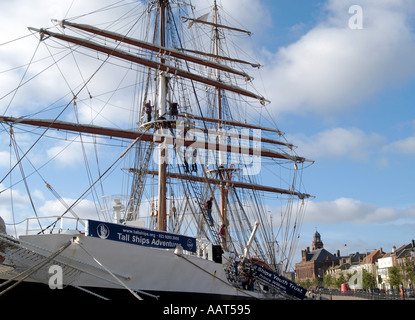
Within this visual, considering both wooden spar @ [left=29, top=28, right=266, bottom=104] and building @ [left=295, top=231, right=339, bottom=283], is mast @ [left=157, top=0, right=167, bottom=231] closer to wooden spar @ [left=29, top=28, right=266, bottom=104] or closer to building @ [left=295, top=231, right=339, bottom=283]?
wooden spar @ [left=29, top=28, right=266, bottom=104]

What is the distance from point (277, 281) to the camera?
2367 centimetres

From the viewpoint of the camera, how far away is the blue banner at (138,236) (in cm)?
1653

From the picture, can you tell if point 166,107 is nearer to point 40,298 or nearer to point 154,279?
point 154,279

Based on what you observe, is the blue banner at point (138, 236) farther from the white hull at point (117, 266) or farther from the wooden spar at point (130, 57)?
the wooden spar at point (130, 57)

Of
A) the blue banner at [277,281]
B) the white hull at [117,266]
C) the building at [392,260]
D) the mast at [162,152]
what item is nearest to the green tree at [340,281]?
the building at [392,260]

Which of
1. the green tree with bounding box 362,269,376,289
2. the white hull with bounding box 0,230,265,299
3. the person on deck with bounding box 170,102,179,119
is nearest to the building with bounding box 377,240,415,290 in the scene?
the green tree with bounding box 362,269,376,289

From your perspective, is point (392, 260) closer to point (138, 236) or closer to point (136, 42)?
point (136, 42)

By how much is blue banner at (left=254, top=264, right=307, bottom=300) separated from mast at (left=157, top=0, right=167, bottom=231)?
5.41 metres

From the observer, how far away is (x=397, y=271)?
2466 inches

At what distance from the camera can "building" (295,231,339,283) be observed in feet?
440

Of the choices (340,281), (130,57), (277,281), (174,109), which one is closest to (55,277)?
(277,281)

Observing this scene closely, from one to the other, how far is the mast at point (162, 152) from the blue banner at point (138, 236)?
10.3ft

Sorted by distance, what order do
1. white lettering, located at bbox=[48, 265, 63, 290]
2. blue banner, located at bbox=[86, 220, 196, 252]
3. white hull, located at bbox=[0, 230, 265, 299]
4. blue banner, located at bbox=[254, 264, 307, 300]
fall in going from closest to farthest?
white lettering, located at bbox=[48, 265, 63, 290] → white hull, located at bbox=[0, 230, 265, 299] → blue banner, located at bbox=[86, 220, 196, 252] → blue banner, located at bbox=[254, 264, 307, 300]
